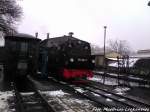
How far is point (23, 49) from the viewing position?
1812cm

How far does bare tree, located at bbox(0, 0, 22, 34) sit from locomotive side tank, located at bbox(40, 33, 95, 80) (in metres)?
25.3

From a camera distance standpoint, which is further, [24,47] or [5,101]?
[24,47]

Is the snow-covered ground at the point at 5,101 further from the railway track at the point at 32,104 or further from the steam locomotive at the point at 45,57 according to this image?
the steam locomotive at the point at 45,57

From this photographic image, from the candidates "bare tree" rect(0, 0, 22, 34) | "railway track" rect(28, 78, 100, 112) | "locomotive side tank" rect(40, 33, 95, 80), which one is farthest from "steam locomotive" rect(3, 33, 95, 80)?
"bare tree" rect(0, 0, 22, 34)

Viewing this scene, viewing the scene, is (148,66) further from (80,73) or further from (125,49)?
(125,49)

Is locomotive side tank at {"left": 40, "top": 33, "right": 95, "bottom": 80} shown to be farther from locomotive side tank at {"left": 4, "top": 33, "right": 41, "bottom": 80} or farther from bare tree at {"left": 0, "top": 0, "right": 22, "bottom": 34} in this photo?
bare tree at {"left": 0, "top": 0, "right": 22, "bottom": 34}

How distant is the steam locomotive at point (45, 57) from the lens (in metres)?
17.9

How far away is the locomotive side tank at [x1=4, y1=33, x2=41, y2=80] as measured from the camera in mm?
17875

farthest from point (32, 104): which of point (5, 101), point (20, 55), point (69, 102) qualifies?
point (20, 55)

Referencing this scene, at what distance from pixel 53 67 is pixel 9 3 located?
28430 mm

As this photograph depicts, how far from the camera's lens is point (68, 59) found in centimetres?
1845

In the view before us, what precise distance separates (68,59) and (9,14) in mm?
30095

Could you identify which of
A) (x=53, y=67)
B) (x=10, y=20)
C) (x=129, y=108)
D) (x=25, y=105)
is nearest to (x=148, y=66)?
(x=53, y=67)

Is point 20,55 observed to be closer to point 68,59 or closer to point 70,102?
point 68,59
